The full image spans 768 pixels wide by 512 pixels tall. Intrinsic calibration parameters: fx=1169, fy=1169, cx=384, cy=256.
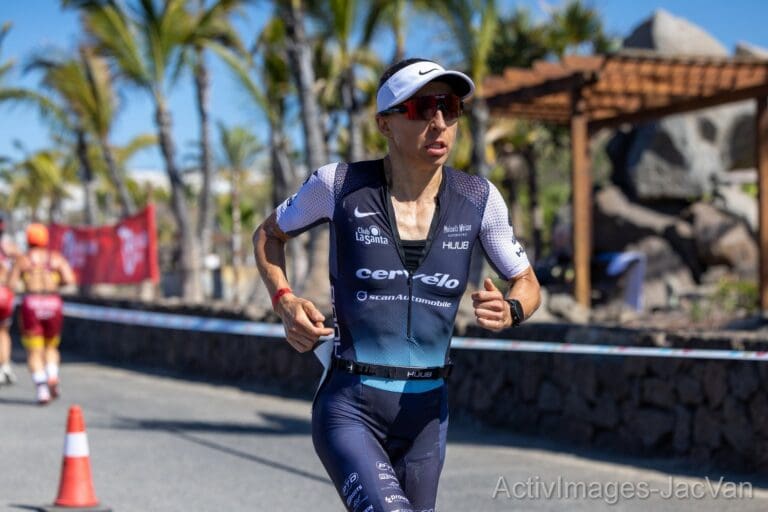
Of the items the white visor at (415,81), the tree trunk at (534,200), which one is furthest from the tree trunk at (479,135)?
the white visor at (415,81)

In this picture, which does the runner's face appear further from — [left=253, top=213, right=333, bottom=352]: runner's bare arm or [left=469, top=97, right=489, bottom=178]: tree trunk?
[left=469, top=97, right=489, bottom=178]: tree trunk

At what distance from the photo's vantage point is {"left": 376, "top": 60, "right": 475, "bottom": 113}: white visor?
3711mm

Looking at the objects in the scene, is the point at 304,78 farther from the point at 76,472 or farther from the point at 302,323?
the point at 302,323

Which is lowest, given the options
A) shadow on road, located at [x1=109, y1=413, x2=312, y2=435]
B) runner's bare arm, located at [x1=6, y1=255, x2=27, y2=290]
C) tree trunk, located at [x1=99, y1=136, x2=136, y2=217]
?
shadow on road, located at [x1=109, y1=413, x2=312, y2=435]

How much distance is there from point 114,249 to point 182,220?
201 centimetres

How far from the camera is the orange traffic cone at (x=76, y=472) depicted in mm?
6727

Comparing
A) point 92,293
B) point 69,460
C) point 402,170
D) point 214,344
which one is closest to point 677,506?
point 69,460

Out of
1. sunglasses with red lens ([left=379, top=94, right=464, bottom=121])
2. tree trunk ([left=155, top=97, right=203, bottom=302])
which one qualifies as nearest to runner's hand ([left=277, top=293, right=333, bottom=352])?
sunglasses with red lens ([left=379, top=94, right=464, bottom=121])

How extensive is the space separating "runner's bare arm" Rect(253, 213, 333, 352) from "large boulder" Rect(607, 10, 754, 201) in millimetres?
20034

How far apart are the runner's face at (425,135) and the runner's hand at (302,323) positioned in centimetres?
60

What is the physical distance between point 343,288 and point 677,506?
163 inches

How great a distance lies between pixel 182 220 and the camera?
21.5 metres

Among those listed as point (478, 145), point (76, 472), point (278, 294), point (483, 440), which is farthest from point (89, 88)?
point (278, 294)

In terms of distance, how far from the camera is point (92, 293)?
22.2 metres
